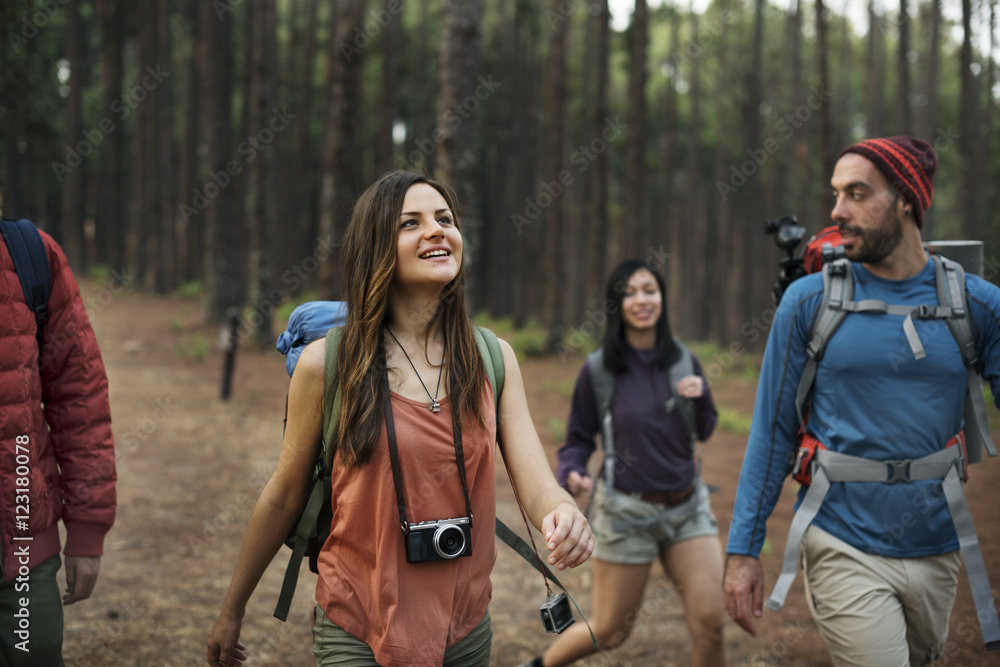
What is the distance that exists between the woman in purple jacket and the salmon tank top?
2.11 metres

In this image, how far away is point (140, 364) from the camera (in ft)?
47.8

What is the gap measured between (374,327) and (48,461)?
1320mm

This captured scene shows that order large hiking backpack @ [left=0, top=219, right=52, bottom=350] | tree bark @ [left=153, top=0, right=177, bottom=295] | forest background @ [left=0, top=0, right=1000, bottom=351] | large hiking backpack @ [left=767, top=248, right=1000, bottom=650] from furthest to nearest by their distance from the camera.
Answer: tree bark @ [left=153, top=0, right=177, bottom=295] < forest background @ [left=0, top=0, right=1000, bottom=351] < large hiking backpack @ [left=767, top=248, right=1000, bottom=650] < large hiking backpack @ [left=0, top=219, right=52, bottom=350]

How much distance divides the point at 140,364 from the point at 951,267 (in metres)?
14.3

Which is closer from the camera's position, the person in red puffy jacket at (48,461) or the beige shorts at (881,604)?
the person in red puffy jacket at (48,461)

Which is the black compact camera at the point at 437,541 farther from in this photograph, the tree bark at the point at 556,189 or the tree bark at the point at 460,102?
the tree bark at the point at 556,189

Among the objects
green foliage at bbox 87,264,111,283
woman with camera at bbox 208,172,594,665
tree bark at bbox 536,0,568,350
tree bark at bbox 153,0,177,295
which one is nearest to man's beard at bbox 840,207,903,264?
woman with camera at bbox 208,172,594,665

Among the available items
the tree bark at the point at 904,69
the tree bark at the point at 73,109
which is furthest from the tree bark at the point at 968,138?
the tree bark at the point at 73,109

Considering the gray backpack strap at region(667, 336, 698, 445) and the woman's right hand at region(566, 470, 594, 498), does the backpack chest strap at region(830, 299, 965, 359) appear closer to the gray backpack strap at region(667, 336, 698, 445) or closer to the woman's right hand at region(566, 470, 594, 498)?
the gray backpack strap at region(667, 336, 698, 445)

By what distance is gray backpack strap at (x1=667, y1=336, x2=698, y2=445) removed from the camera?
178 inches

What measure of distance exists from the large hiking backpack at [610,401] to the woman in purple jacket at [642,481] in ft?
0.05

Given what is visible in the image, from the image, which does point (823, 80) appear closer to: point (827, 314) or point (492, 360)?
point (827, 314)

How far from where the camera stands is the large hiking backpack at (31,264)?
2.69 metres

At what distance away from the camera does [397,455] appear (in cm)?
222
